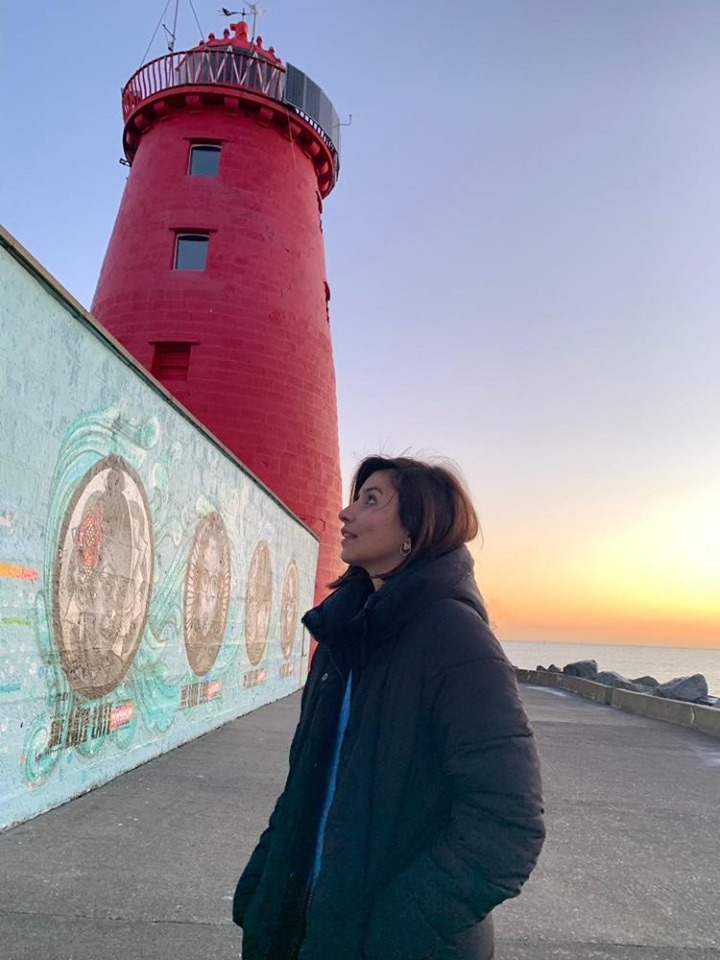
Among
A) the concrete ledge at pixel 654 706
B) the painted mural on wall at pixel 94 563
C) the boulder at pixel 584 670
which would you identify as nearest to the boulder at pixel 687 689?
the concrete ledge at pixel 654 706

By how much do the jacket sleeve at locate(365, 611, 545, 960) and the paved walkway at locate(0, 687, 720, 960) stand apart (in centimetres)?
190

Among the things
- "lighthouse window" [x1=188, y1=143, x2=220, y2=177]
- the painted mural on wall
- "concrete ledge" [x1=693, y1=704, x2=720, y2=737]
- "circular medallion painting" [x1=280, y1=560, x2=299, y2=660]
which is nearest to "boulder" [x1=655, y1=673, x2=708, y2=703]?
"concrete ledge" [x1=693, y1=704, x2=720, y2=737]

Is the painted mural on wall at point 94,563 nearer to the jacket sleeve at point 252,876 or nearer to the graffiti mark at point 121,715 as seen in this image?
the graffiti mark at point 121,715

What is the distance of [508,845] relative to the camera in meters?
1.50

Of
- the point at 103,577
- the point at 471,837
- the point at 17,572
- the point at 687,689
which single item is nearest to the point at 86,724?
the point at 103,577

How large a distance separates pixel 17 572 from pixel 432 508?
3707 mm

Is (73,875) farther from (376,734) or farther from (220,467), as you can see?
(220,467)

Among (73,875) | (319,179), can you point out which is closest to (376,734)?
(73,875)

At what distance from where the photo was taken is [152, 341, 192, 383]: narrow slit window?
14969 millimetres

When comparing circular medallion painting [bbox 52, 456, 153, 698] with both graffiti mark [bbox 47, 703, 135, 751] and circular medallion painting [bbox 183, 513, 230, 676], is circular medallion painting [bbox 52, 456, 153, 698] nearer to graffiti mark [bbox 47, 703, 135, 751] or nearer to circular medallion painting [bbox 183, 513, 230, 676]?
graffiti mark [bbox 47, 703, 135, 751]

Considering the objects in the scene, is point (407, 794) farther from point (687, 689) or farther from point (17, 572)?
point (687, 689)

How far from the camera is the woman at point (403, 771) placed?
59.5 inches

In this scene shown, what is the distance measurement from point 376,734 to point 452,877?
1.11ft

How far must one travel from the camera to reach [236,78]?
16.4m
